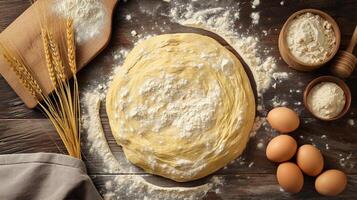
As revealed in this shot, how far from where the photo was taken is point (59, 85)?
1.35 meters

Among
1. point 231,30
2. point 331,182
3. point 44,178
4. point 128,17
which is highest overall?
point 128,17

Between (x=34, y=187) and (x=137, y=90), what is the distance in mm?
413

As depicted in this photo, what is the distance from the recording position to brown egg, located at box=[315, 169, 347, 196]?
1238mm

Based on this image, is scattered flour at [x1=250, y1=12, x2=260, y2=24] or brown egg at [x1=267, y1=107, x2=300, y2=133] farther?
scattered flour at [x1=250, y1=12, x2=260, y2=24]

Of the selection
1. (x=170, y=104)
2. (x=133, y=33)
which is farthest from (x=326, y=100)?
(x=133, y=33)

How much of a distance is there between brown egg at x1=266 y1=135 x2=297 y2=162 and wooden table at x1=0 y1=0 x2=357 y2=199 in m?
0.06

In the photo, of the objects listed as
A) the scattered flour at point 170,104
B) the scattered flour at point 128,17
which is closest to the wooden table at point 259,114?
the scattered flour at point 128,17

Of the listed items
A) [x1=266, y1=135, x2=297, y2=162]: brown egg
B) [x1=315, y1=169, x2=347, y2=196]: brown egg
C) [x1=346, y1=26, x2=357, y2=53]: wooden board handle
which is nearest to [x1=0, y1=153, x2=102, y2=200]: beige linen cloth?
[x1=266, y1=135, x2=297, y2=162]: brown egg

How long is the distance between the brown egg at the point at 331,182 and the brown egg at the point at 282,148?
0.36 ft

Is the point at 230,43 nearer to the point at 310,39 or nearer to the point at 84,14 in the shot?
the point at 310,39

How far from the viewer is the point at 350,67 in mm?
1288

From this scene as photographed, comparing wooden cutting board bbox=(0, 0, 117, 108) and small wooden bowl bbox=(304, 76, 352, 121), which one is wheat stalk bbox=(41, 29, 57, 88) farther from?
small wooden bowl bbox=(304, 76, 352, 121)

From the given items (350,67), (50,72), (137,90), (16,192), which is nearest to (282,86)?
(350,67)

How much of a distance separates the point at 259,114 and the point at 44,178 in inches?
26.5
